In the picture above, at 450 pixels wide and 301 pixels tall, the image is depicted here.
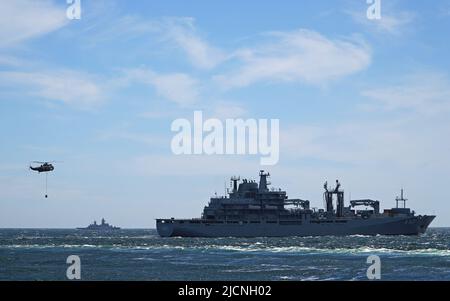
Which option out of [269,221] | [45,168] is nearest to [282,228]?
[269,221]

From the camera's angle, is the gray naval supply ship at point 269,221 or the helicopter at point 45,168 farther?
the gray naval supply ship at point 269,221

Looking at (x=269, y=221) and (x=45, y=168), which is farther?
(x=269, y=221)

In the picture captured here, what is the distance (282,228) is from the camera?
122250 millimetres

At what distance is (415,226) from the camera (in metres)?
128

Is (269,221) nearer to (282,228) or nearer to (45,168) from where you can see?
(282,228)

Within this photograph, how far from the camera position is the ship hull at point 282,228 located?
12188 centimetres

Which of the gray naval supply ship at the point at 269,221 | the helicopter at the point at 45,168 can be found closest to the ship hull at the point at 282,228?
the gray naval supply ship at the point at 269,221

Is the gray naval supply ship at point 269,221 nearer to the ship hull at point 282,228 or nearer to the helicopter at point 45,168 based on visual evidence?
the ship hull at point 282,228

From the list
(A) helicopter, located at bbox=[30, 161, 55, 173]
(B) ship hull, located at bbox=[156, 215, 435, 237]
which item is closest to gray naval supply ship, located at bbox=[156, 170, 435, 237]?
(B) ship hull, located at bbox=[156, 215, 435, 237]

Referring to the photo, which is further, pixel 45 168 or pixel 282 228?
pixel 282 228
